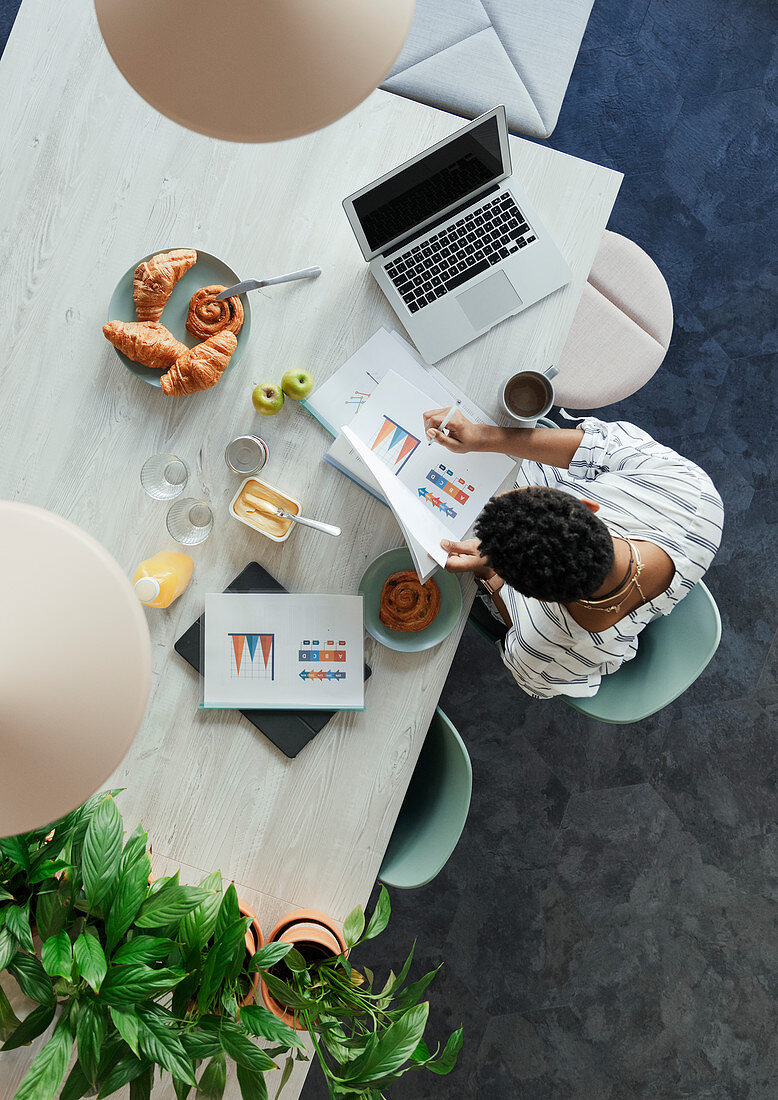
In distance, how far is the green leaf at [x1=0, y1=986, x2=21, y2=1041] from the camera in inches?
45.4

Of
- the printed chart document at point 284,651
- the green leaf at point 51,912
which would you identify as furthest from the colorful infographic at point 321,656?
the green leaf at point 51,912

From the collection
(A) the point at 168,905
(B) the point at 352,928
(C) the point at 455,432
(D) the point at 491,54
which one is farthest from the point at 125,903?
(D) the point at 491,54

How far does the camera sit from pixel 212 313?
4.82 ft

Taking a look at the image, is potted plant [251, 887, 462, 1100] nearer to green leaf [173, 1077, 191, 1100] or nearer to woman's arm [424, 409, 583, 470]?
green leaf [173, 1077, 191, 1100]

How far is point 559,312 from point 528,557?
0.59 metres

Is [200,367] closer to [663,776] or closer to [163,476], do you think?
[163,476]

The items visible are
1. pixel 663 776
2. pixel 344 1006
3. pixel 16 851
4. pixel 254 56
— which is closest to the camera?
pixel 254 56

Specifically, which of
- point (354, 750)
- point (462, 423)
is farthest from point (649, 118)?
point (354, 750)

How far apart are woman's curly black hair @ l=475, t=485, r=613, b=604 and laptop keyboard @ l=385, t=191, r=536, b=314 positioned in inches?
19.3

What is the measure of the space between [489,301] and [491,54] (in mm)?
819

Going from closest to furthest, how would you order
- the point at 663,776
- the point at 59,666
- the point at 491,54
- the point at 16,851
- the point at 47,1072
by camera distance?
the point at 59,666 → the point at 47,1072 → the point at 16,851 → the point at 491,54 → the point at 663,776

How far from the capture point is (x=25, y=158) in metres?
1.51

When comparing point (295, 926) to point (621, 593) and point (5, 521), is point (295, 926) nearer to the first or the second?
point (621, 593)

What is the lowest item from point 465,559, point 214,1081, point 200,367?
point 214,1081
